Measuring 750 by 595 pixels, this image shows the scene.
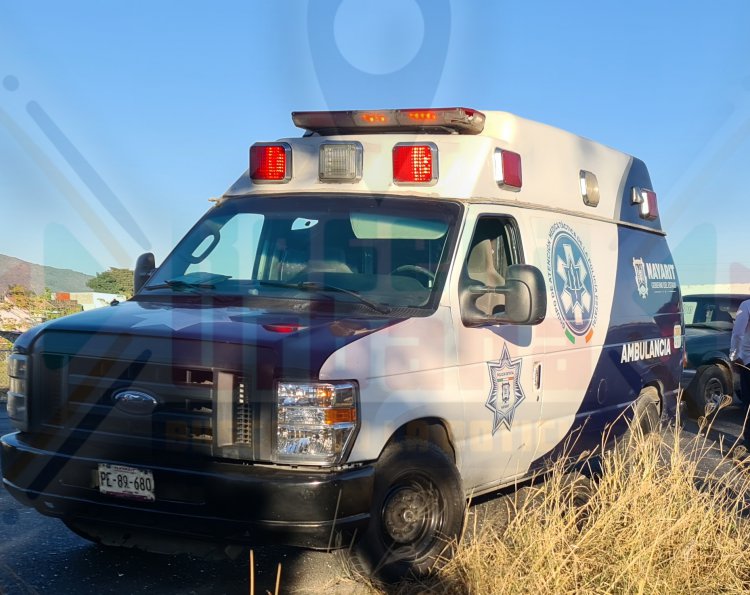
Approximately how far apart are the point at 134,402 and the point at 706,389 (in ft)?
33.2

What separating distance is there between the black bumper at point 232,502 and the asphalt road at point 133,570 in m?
0.51

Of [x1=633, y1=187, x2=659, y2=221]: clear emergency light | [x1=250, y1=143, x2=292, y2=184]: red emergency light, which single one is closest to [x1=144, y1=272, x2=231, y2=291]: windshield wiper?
[x1=250, y1=143, x2=292, y2=184]: red emergency light

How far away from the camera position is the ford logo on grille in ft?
14.3

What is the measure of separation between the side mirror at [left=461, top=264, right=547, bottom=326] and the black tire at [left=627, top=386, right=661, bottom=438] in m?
2.81

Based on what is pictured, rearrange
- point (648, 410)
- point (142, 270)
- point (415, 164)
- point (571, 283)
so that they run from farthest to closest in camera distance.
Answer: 1. point (648, 410)
2. point (571, 283)
3. point (142, 270)
4. point (415, 164)

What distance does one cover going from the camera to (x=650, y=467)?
5.20m

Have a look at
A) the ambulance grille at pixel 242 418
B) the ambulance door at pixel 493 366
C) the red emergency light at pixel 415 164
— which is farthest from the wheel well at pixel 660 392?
the ambulance grille at pixel 242 418

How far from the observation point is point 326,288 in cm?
521

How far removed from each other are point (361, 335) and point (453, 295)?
0.95 m

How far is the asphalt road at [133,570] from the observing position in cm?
479

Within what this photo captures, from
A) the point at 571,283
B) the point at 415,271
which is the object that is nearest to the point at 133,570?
the point at 415,271

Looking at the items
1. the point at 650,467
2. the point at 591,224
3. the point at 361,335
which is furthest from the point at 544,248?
the point at 361,335

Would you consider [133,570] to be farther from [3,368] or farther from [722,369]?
[3,368]

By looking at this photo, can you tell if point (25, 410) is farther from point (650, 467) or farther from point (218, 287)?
point (650, 467)
